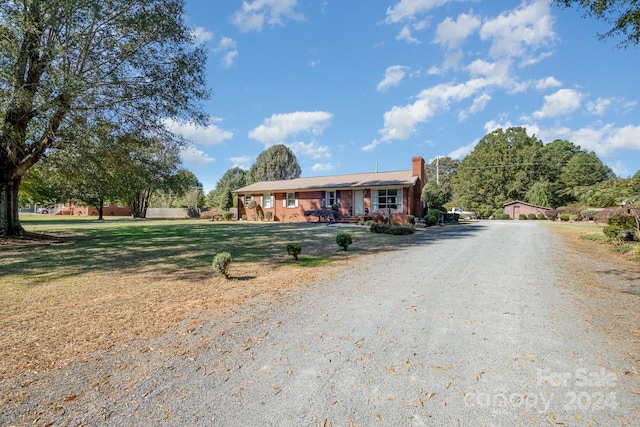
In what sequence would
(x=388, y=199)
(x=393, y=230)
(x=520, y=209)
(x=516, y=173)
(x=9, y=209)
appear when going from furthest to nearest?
(x=516, y=173) → (x=520, y=209) → (x=388, y=199) → (x=393, y=230) → (x=9, y=209)

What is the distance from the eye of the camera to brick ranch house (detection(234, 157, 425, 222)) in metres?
21.6

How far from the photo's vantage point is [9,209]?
12016 mm

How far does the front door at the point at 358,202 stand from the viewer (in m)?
23.0

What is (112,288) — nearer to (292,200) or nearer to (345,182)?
(345,182)

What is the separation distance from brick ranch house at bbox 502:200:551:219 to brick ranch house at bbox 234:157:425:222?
25.1m

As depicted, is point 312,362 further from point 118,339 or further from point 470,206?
point 470,206

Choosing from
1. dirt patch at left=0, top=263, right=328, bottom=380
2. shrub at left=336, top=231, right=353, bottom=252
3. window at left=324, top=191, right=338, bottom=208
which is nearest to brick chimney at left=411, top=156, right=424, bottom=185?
window at left=324, top=191, right=338, bottom=208

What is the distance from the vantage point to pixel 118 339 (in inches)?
143

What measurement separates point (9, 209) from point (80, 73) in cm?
708

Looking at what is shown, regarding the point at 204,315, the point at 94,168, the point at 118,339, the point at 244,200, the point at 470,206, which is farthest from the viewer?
the point at 470,206

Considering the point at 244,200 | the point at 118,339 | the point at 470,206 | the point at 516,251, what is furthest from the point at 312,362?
the point at 470,206

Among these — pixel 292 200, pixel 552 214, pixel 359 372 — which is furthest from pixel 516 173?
pixel 359 372

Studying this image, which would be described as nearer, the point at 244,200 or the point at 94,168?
the point at 94,168

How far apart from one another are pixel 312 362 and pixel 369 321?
128cm
